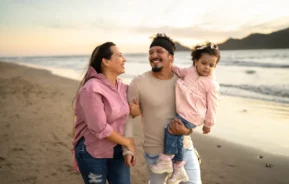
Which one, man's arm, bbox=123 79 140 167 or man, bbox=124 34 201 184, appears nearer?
man's arm, bbox=123 79 140 167

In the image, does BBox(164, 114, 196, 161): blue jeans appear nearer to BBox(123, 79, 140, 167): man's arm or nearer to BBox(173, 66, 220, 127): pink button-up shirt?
BBox(173, 66, 220, 127): pink button-up shirt

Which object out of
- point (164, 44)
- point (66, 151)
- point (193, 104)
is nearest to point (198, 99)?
point (193, 104)

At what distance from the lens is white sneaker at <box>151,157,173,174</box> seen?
2.89m

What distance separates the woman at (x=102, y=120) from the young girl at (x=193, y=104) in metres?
0.46

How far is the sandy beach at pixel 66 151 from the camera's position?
4.91 meters

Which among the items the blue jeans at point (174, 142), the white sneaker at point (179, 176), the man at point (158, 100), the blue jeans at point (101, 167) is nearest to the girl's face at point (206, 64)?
the man at point (158, 100)

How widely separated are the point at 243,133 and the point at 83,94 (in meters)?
5.87

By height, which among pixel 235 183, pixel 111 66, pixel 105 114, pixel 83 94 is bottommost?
pixel 235 183

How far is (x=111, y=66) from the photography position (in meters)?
2.67

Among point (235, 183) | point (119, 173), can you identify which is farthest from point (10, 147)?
point (235, 183)

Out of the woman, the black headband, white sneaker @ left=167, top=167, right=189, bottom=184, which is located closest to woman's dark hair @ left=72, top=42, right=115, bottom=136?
the woman

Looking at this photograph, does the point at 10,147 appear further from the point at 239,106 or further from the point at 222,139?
the point at 239,106

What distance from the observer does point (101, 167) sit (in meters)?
2.57

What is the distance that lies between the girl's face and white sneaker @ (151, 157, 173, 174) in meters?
1.04
